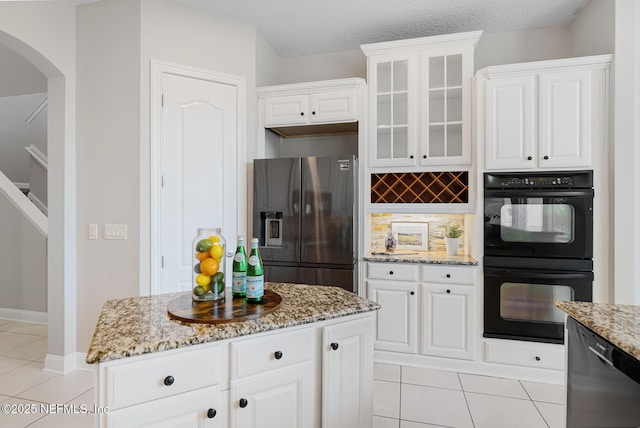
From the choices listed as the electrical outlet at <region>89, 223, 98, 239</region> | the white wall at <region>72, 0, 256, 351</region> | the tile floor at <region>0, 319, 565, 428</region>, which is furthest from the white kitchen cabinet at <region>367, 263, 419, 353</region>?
the electrical outlet at <region>89, 223, 98, 239</region>

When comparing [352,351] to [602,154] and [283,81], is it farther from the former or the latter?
[283,81]

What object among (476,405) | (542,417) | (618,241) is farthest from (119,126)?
(618,241)

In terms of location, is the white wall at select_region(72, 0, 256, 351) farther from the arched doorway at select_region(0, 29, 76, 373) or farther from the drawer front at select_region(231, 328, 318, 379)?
the drawer front at select_region(231, 328, 318, 379)

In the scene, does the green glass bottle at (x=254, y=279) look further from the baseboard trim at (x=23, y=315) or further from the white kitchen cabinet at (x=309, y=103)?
the baseboard trim at (x=23, y=315)

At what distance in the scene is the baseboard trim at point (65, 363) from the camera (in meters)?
2.68

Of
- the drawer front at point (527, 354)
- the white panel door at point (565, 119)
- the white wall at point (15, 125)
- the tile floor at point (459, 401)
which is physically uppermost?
the white wall at point (15, 125)

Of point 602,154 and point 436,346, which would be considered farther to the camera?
point 436,346

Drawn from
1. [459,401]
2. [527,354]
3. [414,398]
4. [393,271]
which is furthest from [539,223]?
[414,398]

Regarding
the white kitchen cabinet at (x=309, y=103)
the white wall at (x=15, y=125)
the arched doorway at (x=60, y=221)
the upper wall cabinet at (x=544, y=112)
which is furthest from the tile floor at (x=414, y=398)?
the white wall at (x=15, y=125)

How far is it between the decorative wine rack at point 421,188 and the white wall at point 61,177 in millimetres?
2608

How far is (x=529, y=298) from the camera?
2605mm

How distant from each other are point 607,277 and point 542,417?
3.84 ft

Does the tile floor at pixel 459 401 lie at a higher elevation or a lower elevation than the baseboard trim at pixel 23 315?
lower

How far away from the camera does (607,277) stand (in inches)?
98.0
